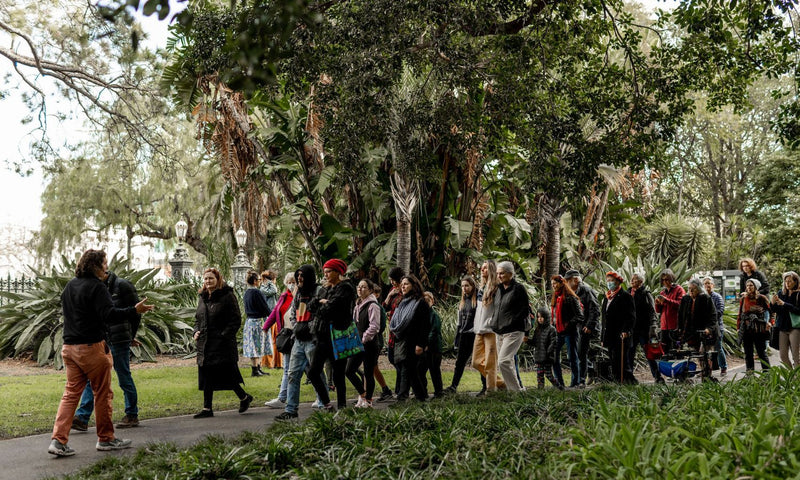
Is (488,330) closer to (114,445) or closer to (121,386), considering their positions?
(121,386)

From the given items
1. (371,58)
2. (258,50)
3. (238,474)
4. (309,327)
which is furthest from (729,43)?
(238,474)

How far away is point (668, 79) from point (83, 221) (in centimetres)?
3154

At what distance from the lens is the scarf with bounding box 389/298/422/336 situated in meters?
8.97

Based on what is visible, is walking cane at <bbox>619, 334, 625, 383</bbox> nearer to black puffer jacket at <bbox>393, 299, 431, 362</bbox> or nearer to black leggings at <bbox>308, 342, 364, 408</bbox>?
black puffer jacket at <bbox>393, 299, 431, 362</bbox>

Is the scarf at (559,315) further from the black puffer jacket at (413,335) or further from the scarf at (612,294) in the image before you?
the black puffer jacket at (413,335)

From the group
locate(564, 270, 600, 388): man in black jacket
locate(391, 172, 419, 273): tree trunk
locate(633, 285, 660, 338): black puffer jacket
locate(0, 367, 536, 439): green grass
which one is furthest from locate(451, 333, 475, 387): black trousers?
locate(391, 172, 419, 273): tree trunk

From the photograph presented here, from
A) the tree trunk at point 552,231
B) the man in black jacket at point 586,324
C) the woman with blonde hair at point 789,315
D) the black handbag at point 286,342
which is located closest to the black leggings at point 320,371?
the black handbag at point 286,342

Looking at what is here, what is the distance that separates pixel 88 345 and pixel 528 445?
410cm

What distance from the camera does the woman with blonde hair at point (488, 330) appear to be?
9.72m

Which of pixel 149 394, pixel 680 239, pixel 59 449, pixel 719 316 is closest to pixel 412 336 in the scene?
pixel 59 449

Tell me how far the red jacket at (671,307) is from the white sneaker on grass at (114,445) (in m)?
9.36

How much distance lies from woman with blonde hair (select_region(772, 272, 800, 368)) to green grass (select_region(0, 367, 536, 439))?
3996mm

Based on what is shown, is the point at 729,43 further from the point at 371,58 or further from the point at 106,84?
the point at 106,84

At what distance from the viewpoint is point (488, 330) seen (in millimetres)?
9742
